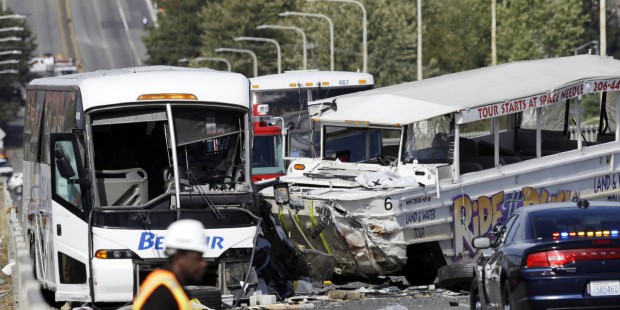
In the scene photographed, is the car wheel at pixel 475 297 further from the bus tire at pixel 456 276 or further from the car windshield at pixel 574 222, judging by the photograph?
the bus tire at pixel 456 276

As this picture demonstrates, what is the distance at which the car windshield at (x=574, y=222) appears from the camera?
43.9 ft

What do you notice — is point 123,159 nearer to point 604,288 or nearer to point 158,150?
point 158,150

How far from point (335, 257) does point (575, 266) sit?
27.0 feet

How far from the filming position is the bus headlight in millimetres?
17816

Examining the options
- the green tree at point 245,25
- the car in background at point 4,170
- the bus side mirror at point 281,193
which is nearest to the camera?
the bus side mirror at point 281,193

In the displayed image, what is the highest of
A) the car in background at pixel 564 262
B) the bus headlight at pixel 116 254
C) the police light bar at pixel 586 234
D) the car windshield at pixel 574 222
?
the car windshield at pixel 574 222

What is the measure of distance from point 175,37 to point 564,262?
127 meters

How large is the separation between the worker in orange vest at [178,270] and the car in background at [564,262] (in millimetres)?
5616

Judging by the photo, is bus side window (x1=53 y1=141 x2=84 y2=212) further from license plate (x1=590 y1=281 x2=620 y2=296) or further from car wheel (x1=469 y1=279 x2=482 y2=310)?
license plate (x1=590 y1=281 x2=620 y2=296)

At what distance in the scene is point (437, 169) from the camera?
2098 cm

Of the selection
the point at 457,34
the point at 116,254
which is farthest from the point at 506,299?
the point at 457,34

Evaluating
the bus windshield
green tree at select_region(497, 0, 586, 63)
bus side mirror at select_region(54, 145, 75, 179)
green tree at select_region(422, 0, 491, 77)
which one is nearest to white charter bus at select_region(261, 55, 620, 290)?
the bus windshield

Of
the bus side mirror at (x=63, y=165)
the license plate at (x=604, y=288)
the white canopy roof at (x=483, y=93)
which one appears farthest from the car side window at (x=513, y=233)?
the white canopy roof at (x=483, y=93)

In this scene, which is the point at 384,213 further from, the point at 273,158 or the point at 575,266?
the point at 273,158
